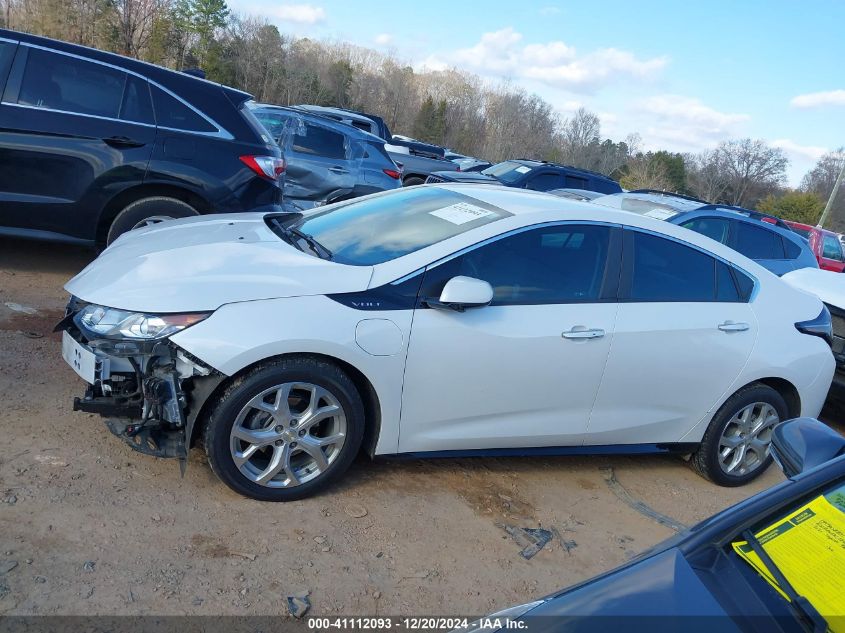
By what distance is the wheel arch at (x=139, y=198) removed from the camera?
20.0ft

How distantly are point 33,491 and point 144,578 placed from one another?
32.4 inches

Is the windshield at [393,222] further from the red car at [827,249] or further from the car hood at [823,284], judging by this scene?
the red car at [827,249]

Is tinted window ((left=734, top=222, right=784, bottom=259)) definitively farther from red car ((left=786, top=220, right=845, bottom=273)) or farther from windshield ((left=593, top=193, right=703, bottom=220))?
red car ((left=786, top=220, right=845, bottom=273))

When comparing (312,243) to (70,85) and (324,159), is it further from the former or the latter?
(324,159)

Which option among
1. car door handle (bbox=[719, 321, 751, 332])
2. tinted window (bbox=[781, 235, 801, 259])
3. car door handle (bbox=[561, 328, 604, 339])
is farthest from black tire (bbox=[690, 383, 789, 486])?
tinted window (bbox=[781, 235, 801, 259])

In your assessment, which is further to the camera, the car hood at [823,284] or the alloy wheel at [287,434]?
the car hood at [823,284]

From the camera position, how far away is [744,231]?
10.1 meters

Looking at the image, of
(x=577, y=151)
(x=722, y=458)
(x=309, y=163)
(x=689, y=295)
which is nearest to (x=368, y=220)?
(x=689, y=295)

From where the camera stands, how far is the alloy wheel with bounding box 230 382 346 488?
3.43 metres

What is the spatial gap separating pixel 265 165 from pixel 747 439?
4.61 metres

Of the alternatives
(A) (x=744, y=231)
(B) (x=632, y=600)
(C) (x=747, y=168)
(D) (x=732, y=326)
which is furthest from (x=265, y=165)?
(C) (x=747, y=168)

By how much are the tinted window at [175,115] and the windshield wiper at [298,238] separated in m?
2.12

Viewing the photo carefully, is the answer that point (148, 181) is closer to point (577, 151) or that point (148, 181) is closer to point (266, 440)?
point (266, 440)

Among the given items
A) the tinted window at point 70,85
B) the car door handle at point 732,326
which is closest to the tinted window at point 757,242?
the car door handle at point 732,326
